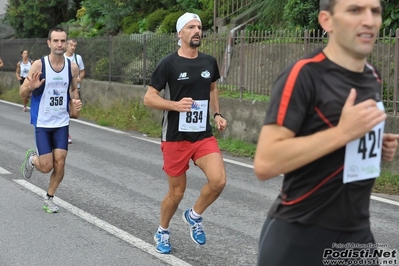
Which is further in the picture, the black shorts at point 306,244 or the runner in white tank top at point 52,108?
the runner in white tank top at point 52,108

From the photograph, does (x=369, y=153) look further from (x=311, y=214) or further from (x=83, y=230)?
(x=83, y=230)

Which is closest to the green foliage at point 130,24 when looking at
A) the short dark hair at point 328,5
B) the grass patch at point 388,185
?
the grass patch at point 388,185

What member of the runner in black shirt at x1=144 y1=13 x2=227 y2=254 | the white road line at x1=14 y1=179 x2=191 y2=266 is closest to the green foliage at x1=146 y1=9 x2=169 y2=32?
the white road line at x1=14 y1=179 x2=191 y2=266

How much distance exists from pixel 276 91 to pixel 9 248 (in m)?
4.43

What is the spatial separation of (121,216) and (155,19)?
17607 mm

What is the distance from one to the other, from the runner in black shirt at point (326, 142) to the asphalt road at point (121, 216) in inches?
128

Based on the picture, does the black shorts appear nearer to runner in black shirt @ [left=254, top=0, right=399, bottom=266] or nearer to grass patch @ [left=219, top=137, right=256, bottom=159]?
runner in black shirt @ [left=254, top=0, right=399, bottom=266]

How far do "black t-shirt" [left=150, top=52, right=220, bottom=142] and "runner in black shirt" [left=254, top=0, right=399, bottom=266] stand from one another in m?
3.37

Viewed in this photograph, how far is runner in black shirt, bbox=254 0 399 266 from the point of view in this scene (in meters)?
2.99

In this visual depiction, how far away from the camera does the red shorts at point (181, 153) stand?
6602 mm

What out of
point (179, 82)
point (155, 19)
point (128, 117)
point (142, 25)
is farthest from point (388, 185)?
point (142, 25)

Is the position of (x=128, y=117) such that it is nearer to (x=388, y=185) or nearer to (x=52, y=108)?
(x=388, y=185)

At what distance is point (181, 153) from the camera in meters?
6.64

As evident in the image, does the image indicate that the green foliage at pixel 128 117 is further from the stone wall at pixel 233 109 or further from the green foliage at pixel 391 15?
the green foliage at pixel 391 15
